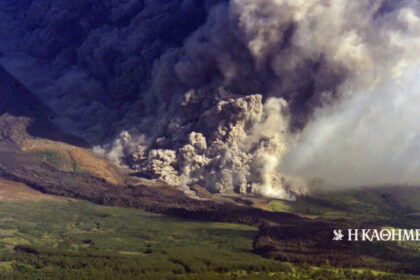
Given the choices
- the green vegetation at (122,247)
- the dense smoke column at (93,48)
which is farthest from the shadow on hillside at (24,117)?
the green vegetation at (122,247)

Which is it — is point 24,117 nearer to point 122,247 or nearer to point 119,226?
A: point 119,226

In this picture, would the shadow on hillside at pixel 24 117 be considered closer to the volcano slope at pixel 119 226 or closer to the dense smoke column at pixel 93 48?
the volcano slope at pixel 119 226

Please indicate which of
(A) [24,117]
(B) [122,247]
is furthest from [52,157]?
(B) [122,247]

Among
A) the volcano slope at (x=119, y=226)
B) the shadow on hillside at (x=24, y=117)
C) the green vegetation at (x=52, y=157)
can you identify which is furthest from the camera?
the shadow on hillside at (x=24, y=117)

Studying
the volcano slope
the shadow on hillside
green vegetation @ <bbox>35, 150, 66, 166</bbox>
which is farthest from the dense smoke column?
green vegetation @ <bbox>35, 150, 66, 166</bbox>

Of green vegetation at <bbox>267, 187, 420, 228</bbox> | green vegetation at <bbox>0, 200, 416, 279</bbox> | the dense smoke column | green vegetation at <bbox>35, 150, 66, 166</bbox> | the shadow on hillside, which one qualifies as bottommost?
green vegetation at <bbox>0, 200, 416, 279</bbox>

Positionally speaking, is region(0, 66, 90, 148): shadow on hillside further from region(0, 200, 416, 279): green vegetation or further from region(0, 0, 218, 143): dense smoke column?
region(0, 200, 416, 279): green vegetation
